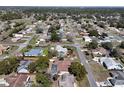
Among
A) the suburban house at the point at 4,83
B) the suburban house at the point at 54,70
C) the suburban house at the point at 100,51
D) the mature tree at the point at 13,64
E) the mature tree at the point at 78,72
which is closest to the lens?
the suburban house at the point at 4,83

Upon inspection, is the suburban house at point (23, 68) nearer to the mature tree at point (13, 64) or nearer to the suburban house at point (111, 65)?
the mature tree at point (13, 64)

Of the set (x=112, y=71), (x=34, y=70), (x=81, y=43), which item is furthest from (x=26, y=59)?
(x=81, y=43)

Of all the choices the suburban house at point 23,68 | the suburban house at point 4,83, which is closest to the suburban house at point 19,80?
the suburban house at point 4,83

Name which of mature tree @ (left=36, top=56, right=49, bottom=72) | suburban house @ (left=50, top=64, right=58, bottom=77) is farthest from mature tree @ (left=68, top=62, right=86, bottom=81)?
mature tree @ (left=36, top=56, right=49, bottom=72)

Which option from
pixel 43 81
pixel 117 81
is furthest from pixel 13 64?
pixel 117 81

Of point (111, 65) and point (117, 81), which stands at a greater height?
point (117, 81)

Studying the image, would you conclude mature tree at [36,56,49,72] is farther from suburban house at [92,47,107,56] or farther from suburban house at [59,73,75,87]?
suburban house at [92,47,107,56]

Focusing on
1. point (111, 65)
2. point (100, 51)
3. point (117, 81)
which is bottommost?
point (100, 51)

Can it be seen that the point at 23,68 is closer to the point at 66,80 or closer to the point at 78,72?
the point at 66,80
